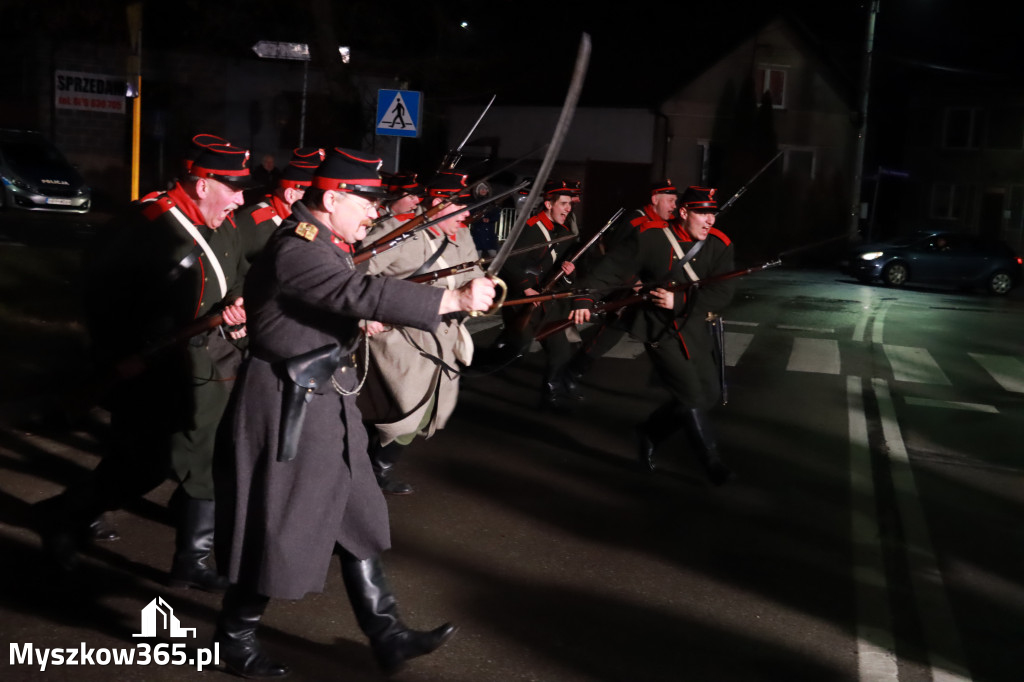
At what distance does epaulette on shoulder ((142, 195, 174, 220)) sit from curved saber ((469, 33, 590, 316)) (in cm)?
181

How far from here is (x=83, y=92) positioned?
38.3 ft

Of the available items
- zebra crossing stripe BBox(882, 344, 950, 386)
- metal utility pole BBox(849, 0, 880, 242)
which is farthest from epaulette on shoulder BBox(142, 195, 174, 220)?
metal utility pole BBox(849, 0, 880, 242)

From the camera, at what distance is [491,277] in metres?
3.64

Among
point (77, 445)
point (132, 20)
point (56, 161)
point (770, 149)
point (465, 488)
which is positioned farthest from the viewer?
point (770, 149)

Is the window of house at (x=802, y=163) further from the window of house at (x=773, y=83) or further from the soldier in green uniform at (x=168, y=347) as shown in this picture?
the soldier in green uniform at (x=168, y=347)

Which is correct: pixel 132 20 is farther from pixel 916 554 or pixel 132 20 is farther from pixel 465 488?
pixel 916 554

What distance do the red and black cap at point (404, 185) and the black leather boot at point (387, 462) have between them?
138cm

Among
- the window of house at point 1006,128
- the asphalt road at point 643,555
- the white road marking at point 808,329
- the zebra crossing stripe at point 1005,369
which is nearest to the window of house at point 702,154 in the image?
the window of house at point 1006,128

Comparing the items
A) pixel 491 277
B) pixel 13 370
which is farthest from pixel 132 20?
pixel 491 277

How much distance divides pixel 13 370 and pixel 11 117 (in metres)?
28.0

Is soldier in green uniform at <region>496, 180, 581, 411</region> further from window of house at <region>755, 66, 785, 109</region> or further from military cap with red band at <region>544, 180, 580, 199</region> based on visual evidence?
window of house at <region>755, 66, 785, 109</region>

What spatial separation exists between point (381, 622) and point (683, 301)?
3704 millimetres

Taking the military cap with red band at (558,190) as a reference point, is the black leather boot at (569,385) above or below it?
below

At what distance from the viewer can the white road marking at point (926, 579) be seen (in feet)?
15.0
